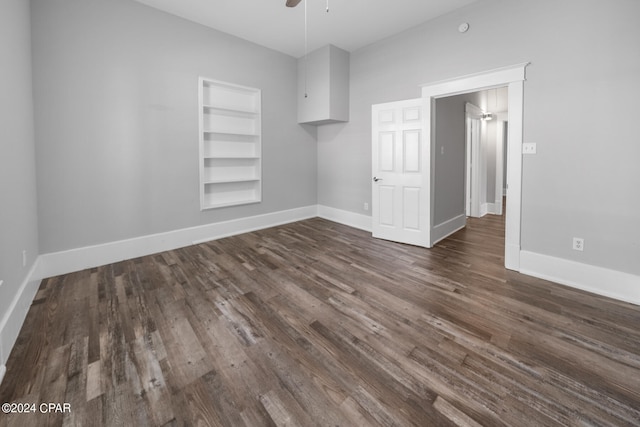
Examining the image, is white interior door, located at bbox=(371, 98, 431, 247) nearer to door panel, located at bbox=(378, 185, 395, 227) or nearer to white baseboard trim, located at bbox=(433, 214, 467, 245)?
door panel, located at bbox=(378, 185, 395, 227)

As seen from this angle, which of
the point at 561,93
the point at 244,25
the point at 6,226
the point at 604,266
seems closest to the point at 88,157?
the point at 6,226

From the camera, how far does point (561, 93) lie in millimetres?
2633

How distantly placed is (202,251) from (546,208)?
4.16m

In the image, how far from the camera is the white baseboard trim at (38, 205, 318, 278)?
2.95 m

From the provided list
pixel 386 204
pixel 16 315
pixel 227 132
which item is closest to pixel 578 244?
pixel 386 204

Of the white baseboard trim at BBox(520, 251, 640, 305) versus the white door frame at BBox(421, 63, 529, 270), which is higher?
the white door frame at BBox(421, 63, 529, 270)

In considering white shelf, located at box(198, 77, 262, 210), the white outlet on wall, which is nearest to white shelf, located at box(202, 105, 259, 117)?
white shelf, located at box(198, 77, 262, 210)

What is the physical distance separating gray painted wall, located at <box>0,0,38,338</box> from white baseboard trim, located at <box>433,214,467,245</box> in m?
4.44

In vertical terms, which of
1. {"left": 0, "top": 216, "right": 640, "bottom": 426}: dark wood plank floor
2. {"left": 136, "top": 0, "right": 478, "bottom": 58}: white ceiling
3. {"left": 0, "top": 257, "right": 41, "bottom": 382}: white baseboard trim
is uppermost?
{"left": 136, "top": 0, "right": 478, "bottom": 58}: white ceiling

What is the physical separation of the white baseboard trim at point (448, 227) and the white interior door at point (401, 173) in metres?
0.36

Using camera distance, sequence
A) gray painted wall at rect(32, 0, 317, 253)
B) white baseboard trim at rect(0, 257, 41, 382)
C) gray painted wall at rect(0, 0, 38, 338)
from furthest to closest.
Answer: gray painted wall at rect(32, 0, 317, 253) → gray painted wall at rect(0, 0, 38, 338) → white baseboard trim at rect(0, 257, 41, 382)

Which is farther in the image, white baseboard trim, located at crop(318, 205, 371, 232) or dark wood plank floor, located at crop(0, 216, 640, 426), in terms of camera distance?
white baseboard trim, located at crop(318, 205, 371, 232)

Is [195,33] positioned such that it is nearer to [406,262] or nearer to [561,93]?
[406,262]

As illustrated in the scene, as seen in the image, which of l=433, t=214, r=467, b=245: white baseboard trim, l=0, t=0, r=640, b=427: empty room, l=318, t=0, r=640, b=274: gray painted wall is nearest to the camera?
l=0, t=0, r=640, b=427: empty room
